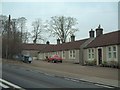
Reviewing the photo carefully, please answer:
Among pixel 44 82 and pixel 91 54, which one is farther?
pixel 91 54

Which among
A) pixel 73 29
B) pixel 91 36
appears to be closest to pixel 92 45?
pixel 91 36

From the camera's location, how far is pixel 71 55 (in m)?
50.8

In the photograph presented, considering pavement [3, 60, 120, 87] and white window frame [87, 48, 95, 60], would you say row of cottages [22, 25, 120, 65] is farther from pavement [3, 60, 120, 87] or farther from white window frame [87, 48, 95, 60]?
pavement [3, 60, 120, 87]

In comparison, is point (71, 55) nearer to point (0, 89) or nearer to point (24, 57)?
point (24, 57)

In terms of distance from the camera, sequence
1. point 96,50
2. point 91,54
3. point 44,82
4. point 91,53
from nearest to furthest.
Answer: point 44,82 < point 96,50 < point 91,54 < point 91,53

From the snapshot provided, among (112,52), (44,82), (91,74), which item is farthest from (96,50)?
(44,82)

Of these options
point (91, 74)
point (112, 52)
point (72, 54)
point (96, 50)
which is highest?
point (96, 50)

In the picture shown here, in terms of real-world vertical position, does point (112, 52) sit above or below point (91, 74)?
above

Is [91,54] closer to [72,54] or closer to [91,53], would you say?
[91,53]

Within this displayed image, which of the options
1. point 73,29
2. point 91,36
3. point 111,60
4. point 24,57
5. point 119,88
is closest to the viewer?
point 119,88

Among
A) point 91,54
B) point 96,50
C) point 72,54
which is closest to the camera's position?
point 96,50

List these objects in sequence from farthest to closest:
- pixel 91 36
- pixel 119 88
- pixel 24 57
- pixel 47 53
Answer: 1. pixel 47 53
2. pixel 91 36
3. pixel 24 57
4. pixel 119 88

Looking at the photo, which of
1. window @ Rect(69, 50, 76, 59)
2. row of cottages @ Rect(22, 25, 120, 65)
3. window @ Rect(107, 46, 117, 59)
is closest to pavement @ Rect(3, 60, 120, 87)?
window @ Rect(107, 46, 117, 59)

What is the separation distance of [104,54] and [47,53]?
29226mm
